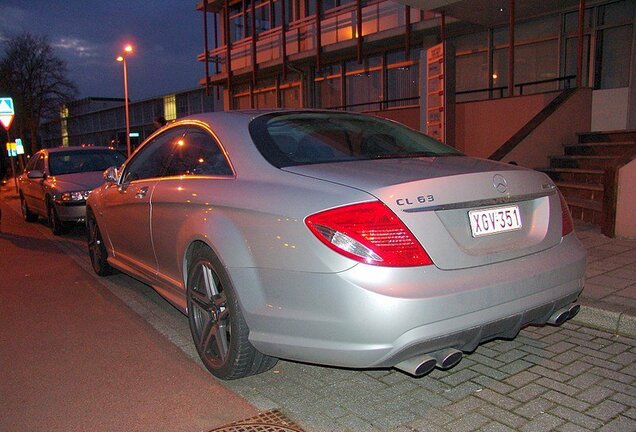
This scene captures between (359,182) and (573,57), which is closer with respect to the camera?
(359,182)

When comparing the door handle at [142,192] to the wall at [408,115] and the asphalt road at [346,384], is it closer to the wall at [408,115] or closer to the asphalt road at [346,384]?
the asphalt road at [346,384]

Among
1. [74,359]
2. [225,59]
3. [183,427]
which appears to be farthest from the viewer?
[225,59]

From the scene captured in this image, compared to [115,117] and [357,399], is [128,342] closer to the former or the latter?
[357,399]

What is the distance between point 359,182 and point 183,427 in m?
1.61

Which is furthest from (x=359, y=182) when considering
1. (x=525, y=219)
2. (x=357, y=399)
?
(x=357, y=399)

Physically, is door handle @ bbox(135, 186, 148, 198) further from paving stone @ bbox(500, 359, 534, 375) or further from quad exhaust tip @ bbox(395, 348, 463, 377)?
paving stone @ bbox(500, 359, 534, 375)

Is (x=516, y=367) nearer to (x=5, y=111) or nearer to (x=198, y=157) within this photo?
(x=198, y=157)

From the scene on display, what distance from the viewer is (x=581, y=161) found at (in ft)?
30.5

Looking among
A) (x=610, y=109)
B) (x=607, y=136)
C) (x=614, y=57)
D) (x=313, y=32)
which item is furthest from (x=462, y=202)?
(x=313, y=32)

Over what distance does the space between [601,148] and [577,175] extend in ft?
2.70

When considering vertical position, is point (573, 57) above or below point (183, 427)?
above

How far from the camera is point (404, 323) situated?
8.65ft

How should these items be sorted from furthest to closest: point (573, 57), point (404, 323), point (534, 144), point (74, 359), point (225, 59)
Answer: point (225, 59) < point (573, 57) < point (534, 144) < point (74, 359) < point (404, 323)

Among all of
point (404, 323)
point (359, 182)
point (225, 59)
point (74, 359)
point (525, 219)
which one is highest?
point (225, 59)
